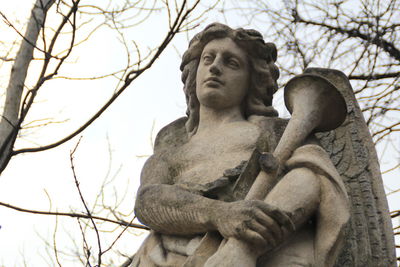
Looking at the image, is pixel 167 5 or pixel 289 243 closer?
pixel 289 243

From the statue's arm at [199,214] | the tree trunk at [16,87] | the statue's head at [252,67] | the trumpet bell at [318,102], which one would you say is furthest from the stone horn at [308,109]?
the tree trunk at [16,87]

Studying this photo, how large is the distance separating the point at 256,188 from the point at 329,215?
421 mm

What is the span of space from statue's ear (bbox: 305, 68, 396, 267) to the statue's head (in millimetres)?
298

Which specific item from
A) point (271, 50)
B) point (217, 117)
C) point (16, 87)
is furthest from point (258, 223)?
point (16, 87)

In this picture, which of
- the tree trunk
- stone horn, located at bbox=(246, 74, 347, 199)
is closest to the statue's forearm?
stone horn, located at bbox=(246, 74, 347, 199)

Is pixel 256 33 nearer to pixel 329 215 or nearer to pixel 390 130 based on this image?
pixel 329 215

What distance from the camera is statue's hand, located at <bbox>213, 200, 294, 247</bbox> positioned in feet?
13.1

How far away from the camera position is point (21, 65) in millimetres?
7410

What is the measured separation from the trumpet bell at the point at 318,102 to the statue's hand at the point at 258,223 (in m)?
0.88

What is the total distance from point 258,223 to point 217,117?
140cm

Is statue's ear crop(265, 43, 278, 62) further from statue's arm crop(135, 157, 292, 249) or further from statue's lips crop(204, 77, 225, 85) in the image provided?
statue's arm crop(135, 157, 292, 249)

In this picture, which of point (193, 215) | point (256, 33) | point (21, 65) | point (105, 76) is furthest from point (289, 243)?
point (21, 65)

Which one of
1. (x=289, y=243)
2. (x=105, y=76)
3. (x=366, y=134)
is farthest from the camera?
(x=105, y=76)

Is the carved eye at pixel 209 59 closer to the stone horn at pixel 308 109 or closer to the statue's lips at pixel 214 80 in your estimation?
the statue's lips at pixel 214 80
